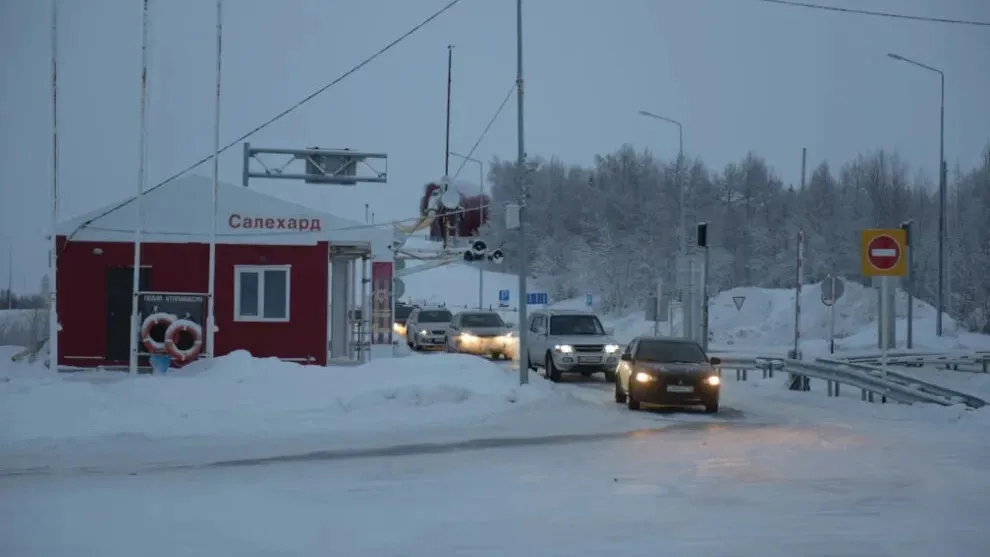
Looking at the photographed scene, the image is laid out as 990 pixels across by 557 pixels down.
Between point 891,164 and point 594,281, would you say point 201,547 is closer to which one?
point 594,281

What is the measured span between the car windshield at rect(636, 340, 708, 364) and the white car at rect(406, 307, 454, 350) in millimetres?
23640

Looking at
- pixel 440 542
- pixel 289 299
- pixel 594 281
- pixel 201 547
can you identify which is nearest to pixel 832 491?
pixel 440 542

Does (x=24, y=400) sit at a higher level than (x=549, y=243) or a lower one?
lower

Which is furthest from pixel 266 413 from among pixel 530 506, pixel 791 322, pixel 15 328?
pixel 791 322

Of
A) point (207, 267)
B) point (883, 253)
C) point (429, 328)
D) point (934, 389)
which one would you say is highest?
point (883, 253)

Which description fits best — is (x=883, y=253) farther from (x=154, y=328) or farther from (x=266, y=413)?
(x=154, y=328)

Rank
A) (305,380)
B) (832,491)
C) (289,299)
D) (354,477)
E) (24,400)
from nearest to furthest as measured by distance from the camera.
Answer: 1. (832,491)
2. (354,477)
3. (24,400)
4. (305,380)
5. (289,299)

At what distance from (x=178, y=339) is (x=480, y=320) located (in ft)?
59.5

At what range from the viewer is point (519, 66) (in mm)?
24688

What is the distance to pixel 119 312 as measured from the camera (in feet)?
90.4

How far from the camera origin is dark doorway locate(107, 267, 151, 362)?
90.1ft

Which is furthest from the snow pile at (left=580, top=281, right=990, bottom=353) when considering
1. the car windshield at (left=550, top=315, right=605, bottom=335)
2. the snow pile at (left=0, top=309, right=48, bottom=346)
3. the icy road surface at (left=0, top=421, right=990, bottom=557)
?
the icy road surface at (left=0, top=421, right=990, bottom=557)

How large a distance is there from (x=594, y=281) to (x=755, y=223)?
700 inches

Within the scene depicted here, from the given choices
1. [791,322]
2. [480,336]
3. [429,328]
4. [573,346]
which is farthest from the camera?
[791,322]
